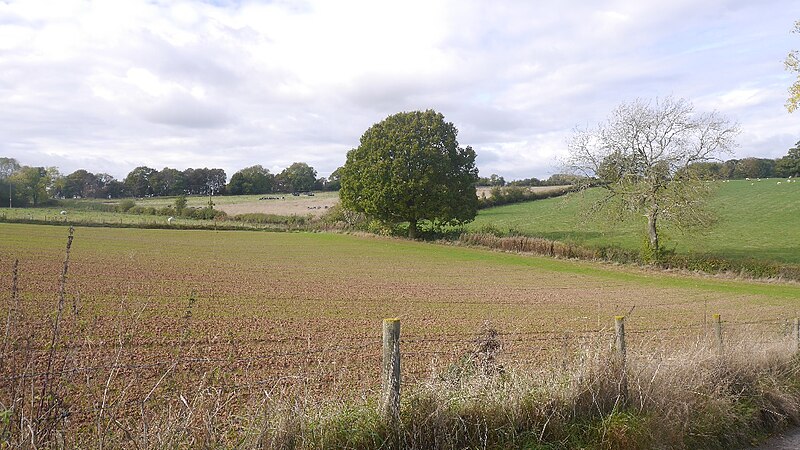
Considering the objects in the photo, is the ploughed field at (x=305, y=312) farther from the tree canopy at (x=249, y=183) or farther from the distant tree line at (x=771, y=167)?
the tree canopy at (x=249, y=183)

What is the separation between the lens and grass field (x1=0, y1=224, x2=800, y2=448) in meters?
6.92

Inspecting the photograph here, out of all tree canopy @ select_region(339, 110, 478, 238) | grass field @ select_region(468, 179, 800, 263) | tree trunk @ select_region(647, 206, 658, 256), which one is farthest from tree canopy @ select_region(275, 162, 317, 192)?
tree trunk @ select_region(647, 206, 658, 256)

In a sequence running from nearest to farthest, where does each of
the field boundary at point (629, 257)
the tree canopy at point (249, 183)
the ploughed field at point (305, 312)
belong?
the ploughed field at point (305, 312), the field boundary at point (629, 257), the tree canopy at point (249, 183)

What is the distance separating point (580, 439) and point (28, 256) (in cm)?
3065

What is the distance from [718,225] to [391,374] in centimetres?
4845

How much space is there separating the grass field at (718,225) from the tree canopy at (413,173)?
598 centimetres

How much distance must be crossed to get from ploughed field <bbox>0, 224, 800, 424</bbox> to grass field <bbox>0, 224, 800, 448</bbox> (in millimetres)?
78

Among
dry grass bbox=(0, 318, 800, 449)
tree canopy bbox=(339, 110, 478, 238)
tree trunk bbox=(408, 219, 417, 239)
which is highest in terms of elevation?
tree canopy bbox=(339, 110, 478, 238)

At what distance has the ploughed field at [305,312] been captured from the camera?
26.5 feet

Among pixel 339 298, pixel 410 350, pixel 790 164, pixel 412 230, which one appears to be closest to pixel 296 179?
pixel 412 230

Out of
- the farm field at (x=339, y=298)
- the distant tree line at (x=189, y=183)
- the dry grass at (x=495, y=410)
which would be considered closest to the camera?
the dry grass at (x=495, y=410)

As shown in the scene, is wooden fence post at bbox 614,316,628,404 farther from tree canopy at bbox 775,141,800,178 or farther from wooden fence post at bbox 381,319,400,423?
tree canopy at bbox 775,141,800,178

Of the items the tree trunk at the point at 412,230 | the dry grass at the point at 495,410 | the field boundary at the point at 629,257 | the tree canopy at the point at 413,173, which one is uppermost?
the tree canopy at the point at 413,173

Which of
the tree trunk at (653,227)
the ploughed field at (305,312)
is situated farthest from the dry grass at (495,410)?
the tree trunk at (653,227)
